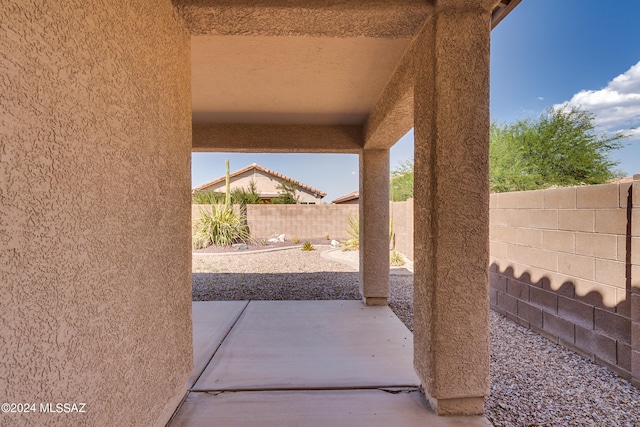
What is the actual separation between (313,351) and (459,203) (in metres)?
2.52

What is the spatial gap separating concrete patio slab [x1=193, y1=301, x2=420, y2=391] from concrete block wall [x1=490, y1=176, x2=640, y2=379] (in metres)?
1.99

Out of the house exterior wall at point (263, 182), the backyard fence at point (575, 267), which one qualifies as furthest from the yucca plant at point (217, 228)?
the house exterior wall at point (263, 182)

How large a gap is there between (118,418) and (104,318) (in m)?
0.63

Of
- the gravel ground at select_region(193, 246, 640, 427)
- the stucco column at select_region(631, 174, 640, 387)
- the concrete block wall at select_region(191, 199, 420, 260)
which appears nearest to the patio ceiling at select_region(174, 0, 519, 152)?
the stucco column at select_region(631, 174, 640, 387)

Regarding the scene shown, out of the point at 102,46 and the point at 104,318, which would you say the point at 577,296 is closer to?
the point at 104,318

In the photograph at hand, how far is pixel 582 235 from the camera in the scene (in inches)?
139

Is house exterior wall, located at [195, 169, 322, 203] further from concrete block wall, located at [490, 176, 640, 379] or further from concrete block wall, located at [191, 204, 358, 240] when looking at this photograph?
concrete block wall, located at [490, 176, 640, 379]

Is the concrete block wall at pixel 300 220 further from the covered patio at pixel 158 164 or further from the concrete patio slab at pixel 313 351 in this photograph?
the covered patio at pixel 158 164

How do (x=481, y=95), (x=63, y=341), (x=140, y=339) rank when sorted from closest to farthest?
(x=63, y=341)
(x=140, y=339)
(x=481, y=95)

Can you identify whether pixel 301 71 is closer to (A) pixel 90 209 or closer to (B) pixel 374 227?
(A) pixel 90 209

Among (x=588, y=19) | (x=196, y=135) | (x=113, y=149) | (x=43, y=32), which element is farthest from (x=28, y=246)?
(x=588, y=19)

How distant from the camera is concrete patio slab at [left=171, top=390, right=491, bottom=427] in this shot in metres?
2.33

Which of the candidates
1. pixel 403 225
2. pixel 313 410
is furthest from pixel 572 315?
pixel 403 225

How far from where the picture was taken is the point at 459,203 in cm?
229
